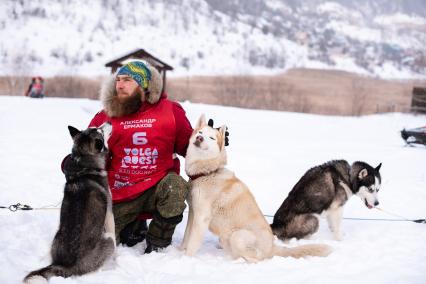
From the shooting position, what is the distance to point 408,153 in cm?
1230

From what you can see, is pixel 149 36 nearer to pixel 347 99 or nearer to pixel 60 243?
pixel 347 99

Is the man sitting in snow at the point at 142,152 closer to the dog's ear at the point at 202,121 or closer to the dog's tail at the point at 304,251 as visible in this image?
the dog's ear at the point at 202,121

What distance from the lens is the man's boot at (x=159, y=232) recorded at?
3.83 meters

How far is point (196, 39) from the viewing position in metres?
65.4

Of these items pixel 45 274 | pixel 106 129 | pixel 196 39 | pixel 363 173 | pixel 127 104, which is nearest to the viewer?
pixel 45 274

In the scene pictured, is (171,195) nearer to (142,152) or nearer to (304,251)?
(142,152)

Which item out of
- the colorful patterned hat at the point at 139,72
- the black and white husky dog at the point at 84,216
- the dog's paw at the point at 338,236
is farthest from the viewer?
the dog's paw at the point at 338,236

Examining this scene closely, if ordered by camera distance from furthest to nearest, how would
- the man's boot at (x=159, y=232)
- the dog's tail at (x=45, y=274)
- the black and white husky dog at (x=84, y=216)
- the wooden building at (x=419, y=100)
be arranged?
the wooden building at (x=419, y=100) < the man's boot at (x=159, y=232) < the black and white husky dog at (x=84, y=216) < the dog's tail at (x=45, y=274)

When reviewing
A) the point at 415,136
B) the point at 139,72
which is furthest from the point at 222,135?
the point at 415,136

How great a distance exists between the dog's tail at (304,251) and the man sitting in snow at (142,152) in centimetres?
100

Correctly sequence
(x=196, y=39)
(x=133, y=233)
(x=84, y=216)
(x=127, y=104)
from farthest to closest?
(x=196, y=39)
(x=133, y=233)
(x=127, y=104)
(x=84, y=216)

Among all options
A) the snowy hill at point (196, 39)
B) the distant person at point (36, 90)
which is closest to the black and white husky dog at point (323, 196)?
the distant person at point (36, 90)

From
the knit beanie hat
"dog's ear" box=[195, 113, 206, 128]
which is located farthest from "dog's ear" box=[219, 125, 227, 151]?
the knit beanie hat

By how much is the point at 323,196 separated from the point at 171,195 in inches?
73.8
